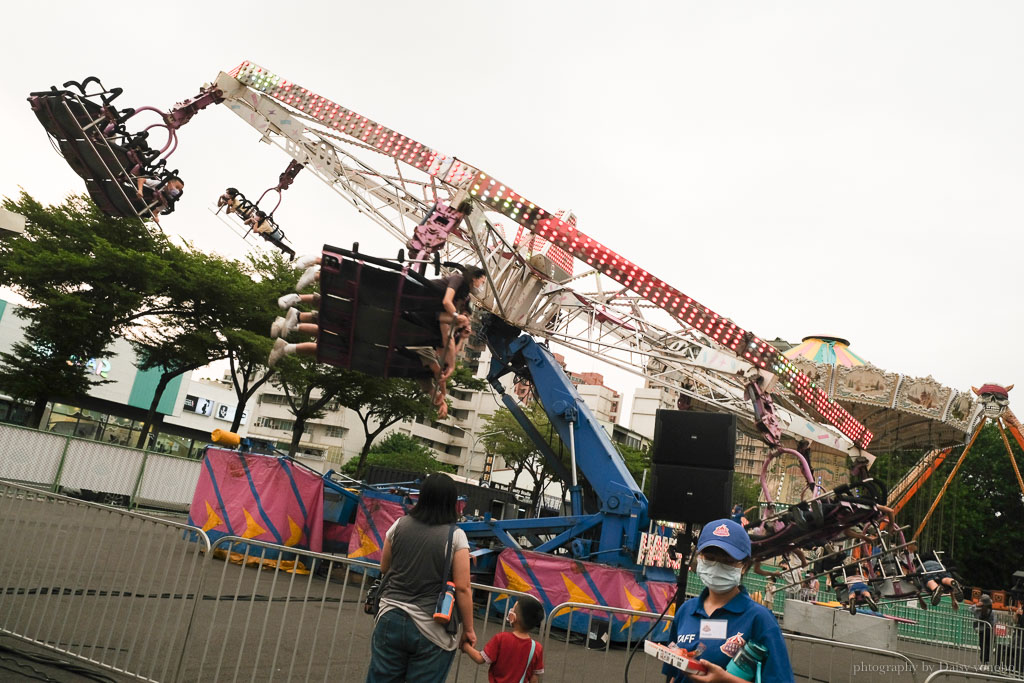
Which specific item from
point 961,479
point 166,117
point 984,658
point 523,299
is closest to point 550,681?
point 523,299

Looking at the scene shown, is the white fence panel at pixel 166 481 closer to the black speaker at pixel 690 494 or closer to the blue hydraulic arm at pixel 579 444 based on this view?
the blue hydraulic arm at pixel 579 444

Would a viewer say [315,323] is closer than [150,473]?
Yes

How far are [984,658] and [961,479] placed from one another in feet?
114

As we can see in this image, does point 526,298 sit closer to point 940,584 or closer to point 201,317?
point 940,584

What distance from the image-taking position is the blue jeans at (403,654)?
4.00 m

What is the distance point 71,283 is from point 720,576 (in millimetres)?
28799

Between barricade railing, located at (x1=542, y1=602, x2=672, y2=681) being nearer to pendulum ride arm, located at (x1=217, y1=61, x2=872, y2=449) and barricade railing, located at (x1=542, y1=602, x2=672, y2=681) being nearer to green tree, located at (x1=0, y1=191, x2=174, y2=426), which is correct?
pendulum ride arm, located at (x1=217, y1=61, x2=872, y2=449)

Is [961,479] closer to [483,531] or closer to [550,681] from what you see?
[483,531]

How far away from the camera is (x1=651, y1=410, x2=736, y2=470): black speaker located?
22.6ft

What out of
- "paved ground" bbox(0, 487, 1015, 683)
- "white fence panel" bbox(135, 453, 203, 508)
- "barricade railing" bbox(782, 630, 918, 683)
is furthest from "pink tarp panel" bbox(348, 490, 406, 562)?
"white fence panel" bbox(135, 453, 203, 508)

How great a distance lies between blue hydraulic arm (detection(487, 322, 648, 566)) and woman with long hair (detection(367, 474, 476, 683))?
7.05m

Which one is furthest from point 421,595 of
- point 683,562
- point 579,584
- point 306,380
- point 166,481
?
point 306,380

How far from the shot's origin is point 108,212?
10.6 metres

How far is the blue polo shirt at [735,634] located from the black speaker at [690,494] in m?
3.55
